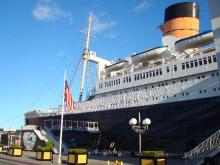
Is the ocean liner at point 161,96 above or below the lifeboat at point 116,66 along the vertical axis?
below

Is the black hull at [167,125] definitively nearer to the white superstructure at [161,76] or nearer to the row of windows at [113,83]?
the white superstructure at [161,76]

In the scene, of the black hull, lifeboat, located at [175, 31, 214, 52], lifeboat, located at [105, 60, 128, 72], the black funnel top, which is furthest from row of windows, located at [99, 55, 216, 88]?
the black funnel top

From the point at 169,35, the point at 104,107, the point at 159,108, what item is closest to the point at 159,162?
the point at 159,108

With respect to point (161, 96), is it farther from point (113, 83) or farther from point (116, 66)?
point (116, 66)

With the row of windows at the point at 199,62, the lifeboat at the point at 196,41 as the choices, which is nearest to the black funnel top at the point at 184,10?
the lifeboat at the point at 196,41

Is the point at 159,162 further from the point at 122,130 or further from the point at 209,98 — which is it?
the point at 122,130

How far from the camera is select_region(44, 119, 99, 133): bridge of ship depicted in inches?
1593

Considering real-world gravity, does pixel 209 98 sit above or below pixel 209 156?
above

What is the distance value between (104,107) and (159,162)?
74.2ft

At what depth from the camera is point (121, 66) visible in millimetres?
42969

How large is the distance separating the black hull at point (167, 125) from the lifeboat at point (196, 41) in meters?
8.04

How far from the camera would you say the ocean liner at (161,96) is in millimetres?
29297

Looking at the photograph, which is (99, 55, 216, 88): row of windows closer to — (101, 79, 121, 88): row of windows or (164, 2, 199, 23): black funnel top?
(101, 79, 121, 88): row of windows

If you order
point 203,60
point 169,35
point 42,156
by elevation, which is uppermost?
point 169,35
